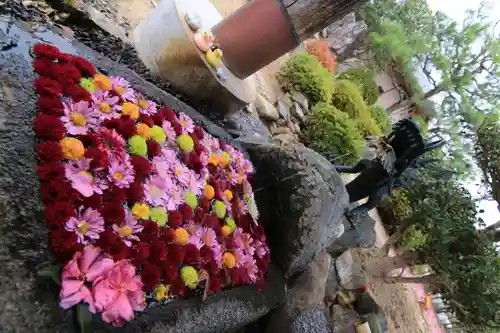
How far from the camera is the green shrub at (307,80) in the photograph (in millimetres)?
6504

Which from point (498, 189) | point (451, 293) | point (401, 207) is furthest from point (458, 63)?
point (451, 293)

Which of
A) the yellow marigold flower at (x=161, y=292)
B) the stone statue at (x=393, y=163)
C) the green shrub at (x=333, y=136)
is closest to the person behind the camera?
the yellow marigold flower at (x=161, y=292)

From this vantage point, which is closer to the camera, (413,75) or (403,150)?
(403,150)

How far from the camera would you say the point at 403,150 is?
4.01 m

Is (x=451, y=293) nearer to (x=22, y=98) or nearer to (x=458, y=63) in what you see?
(x=22, y=98)

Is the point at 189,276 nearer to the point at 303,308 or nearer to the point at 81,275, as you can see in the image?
the point at 81,275

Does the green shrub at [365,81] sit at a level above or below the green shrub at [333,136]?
above

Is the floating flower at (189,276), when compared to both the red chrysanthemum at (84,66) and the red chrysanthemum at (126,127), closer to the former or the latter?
the red chrysanthemum at (126,127)

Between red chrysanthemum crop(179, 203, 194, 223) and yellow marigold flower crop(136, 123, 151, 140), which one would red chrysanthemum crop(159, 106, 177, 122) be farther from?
red chrysanthemum crop(179, 203, 194, 223)

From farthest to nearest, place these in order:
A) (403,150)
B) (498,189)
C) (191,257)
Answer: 1. (498,189)
2. (403,150)
3. (191,257)

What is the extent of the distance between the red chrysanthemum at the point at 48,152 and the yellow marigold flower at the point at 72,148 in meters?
0.02

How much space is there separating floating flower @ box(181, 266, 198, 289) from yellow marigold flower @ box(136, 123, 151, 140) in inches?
26.4

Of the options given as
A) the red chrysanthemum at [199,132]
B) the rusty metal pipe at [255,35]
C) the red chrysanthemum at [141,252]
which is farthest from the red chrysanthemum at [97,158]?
the rusty metal pipe at [255,35]

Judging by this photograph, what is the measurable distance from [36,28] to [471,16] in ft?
30.3
